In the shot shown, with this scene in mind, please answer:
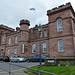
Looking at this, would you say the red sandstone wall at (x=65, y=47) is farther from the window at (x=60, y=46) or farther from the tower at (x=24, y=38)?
the tower at (x=24, y=38)

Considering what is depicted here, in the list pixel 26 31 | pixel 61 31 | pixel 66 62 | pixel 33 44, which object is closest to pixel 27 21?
pixel 26 31

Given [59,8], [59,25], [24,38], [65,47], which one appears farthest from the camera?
[24,38]

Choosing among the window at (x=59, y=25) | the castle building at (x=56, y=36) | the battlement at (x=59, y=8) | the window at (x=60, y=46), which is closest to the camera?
the castle building at (x=56, y=36)

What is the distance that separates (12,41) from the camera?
3130 centimetres

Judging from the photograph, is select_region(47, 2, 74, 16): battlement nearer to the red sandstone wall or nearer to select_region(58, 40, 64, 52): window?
the red sandstone wall

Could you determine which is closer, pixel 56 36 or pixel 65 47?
pixel 65 47

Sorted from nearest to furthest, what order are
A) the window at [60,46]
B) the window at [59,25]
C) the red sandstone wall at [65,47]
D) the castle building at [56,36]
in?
the red sandstone wall at [65,47] < the castle building at [56,36] < the window at [60,46] < the window at [59,25]

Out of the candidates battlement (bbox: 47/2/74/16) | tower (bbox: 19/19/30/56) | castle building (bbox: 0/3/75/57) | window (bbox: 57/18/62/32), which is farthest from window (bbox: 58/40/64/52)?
tower (bbox: 19/19/30/56)

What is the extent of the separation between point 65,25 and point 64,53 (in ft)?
20.0

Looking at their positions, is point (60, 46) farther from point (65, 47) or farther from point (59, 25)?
point (59, 25)

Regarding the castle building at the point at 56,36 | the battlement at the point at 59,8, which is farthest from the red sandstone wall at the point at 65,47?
the battlement at the point at 59,8

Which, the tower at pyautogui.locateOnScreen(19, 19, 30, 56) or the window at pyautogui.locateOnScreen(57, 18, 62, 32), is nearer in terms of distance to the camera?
the window at pyautogui.locateOnScreen(57, 18, 62, 32)

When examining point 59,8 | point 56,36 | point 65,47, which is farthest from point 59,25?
point 65,47

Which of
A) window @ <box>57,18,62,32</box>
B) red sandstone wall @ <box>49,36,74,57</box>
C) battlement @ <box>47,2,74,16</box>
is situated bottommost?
red sandstone wall @ <box>49,36,74,57</box>
